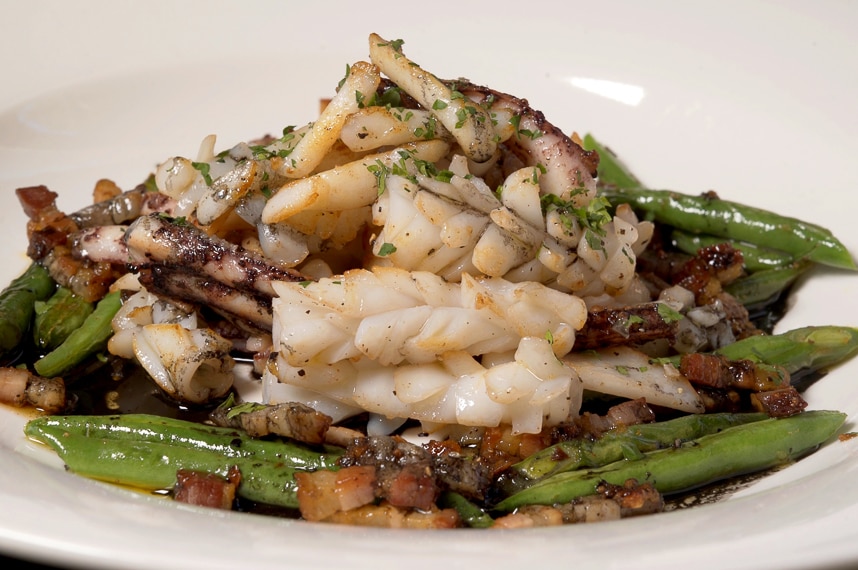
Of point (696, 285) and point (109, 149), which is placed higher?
point (696, 285)

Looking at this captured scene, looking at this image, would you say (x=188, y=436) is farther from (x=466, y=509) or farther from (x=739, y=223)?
(x=739, y=223)

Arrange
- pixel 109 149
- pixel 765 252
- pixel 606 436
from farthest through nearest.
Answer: pixel 109 149
pixel 765 252
pixel 606 436

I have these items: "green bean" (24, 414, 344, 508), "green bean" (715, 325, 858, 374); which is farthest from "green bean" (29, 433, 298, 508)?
"green bean" (715, 325, 858, 374)

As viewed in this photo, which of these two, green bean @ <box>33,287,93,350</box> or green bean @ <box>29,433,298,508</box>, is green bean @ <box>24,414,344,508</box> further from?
green bean @ <box>33,287,93,350</box>

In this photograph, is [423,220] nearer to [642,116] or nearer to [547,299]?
[547,299]

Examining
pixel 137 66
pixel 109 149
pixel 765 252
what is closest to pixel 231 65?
pixel 137 66
